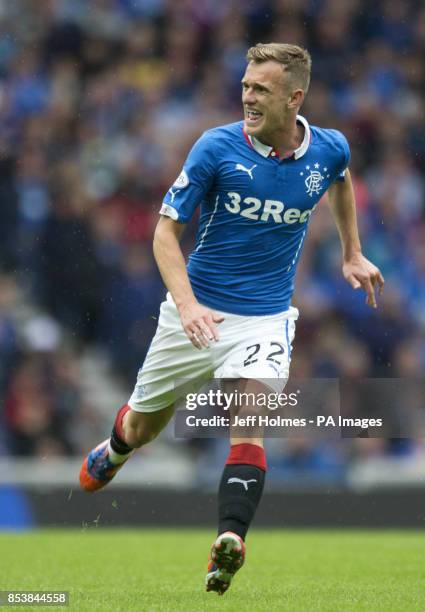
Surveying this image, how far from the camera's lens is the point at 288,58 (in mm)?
5434

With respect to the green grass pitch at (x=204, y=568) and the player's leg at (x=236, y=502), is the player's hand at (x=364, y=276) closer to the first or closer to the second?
the player's leg at (x=236, y=502)

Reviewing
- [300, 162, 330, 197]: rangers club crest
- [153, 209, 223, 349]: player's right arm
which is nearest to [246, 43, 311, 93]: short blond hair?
[300, 162, 330, 197]: rangers club crest

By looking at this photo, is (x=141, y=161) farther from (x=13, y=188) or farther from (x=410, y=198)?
(x=410, y=198)

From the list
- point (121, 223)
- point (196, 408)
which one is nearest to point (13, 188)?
point (121, 223)

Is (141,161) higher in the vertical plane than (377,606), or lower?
higher

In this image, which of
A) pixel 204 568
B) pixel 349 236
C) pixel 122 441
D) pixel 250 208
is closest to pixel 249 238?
pixel 250 208

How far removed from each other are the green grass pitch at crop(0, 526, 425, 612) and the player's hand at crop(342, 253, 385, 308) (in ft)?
4.21

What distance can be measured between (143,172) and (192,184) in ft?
22.2

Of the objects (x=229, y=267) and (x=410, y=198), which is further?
(x=410, y=198)

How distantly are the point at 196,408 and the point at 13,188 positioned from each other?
595cm

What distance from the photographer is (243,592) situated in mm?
5172

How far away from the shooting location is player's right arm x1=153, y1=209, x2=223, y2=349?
16.3 ft

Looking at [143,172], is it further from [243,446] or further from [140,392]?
[243,446]

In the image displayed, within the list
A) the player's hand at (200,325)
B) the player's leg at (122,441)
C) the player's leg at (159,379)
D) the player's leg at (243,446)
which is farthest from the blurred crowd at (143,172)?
the player's hand at (200,325)
